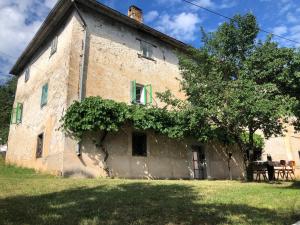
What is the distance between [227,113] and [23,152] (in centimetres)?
1097

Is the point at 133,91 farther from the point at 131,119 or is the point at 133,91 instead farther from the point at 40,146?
the point at 40,146

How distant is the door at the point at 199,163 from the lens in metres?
16.5

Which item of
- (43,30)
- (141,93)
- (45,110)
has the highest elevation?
(43,30)

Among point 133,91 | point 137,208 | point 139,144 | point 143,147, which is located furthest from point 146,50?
point 137,208

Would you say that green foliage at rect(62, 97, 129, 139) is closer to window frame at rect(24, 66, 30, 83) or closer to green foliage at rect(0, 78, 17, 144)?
window frame at rect(24, 66, 30, 83)

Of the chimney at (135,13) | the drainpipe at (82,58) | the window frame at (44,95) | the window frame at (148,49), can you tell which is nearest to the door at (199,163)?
the window frame at (148,49)

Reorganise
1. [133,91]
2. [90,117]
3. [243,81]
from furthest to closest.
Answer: [133,91]
[243,81]
[90,117]

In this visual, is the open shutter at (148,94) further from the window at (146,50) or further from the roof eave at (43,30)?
the roof eave at (43,30)

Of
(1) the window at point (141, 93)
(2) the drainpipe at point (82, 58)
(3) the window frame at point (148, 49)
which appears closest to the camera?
(2) the drainpipe at point (82, 58)

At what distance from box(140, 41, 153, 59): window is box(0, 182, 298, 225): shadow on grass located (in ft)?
36.0

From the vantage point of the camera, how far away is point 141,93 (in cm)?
1556

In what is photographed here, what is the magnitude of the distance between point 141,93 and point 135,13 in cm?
507

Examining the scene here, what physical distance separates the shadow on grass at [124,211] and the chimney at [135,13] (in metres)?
13.0

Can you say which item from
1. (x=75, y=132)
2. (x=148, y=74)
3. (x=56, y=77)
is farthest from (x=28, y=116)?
(x=148, y=74)
